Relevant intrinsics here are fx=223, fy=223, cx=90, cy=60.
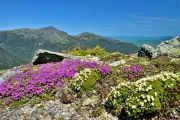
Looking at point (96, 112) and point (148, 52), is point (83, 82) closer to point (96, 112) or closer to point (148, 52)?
point (96, 112)

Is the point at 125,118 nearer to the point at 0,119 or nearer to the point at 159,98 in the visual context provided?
the point at 159,98

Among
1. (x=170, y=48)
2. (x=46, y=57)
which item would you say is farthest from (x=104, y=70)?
(x=170, y=48)

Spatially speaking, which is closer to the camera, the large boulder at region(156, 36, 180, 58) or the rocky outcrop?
the large boulder at region(156, 36, 180, 58)

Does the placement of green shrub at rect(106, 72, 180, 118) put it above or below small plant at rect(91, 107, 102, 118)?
above

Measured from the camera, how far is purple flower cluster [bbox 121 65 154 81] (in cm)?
2157

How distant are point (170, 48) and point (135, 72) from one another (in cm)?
1309

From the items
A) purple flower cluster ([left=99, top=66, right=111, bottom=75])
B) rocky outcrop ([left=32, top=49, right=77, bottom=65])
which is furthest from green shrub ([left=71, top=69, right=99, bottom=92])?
rocky outcrop ([left=32, top=49, right=77, bottom=65])

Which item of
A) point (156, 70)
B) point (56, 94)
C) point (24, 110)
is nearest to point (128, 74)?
point (156, 70)

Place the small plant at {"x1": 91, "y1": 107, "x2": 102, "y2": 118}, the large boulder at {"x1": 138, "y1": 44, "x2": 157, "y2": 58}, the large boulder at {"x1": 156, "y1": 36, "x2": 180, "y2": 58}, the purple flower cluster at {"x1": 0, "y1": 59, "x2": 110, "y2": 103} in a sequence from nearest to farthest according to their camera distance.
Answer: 1. the small plant at {"x1": 91, "y1": 107, "x2": 102, "y2": 118}
2. the purple flower cluster at {"x1": 0, "y1": 59, "x2": 110, "y2": 103}
3. the large boulder at {"x1": 156, "y1": 36, "x2": 180, "y2": 58}
4. the large boulder at {"x1": 138, "y1": 44, "x2": 157, "y2": 58}

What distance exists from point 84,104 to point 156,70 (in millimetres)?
9090

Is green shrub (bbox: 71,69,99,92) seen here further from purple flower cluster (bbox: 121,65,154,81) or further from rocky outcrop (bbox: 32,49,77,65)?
rocky outcrop (bbox: 32,49,77,65)

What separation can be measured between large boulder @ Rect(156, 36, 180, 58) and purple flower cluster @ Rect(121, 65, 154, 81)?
9.44 meters

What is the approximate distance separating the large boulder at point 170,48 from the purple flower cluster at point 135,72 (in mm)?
9439

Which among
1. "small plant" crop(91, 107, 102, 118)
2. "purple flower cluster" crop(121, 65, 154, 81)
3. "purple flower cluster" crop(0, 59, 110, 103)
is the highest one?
"purple flower cluster" crop(121, 65, 154, 81)
